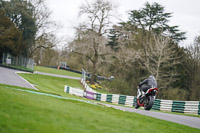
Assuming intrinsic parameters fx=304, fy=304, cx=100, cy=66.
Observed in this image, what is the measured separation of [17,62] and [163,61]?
2466 centimetres

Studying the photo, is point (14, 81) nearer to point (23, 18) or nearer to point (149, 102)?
point (149, 102)

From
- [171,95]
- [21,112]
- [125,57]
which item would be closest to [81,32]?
[125,57]

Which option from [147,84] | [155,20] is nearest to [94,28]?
[155,20]

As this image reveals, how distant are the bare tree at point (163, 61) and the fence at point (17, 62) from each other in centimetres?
2091

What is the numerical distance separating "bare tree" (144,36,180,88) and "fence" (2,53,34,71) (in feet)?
68.6

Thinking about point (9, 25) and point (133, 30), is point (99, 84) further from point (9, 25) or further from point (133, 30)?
point (9, 25)

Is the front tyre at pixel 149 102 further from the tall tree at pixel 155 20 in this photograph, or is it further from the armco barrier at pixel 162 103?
the tall tree at pixel 155 20

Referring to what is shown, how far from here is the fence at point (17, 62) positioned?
49438 millimetres

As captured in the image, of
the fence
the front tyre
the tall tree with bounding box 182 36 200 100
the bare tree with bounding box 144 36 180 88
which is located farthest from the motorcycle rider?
the fence

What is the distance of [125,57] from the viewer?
45.9 m

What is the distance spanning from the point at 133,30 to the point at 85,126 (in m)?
48.3

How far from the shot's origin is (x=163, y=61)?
1727 inches

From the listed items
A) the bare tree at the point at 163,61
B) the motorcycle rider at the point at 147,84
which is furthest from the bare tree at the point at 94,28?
the motorcycle rider at the point at 147,84

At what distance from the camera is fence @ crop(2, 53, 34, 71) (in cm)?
4944
